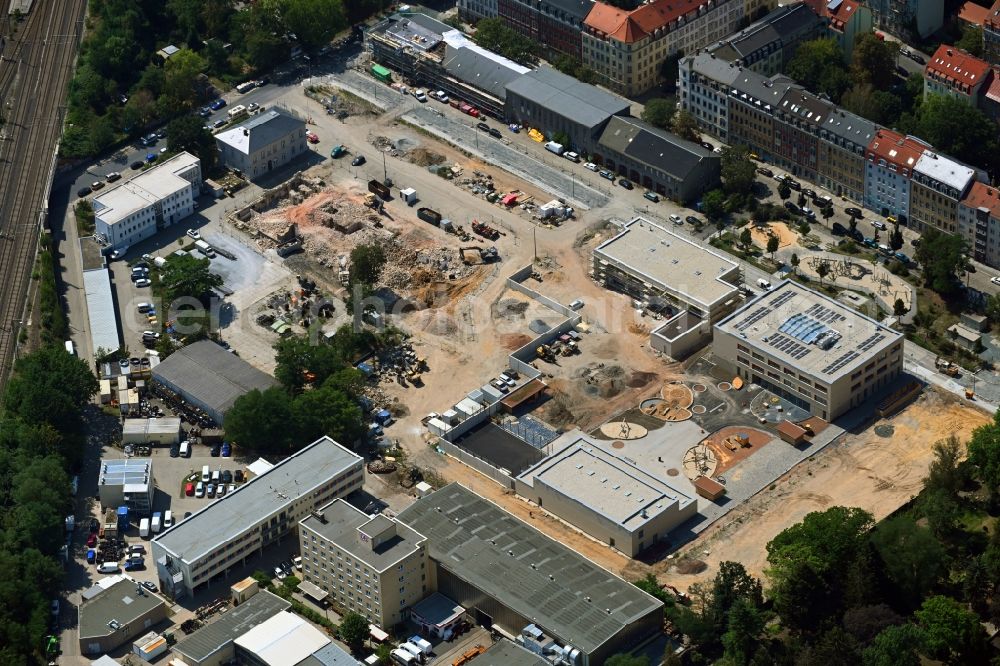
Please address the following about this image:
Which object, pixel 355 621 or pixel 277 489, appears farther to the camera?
pixel 277 489

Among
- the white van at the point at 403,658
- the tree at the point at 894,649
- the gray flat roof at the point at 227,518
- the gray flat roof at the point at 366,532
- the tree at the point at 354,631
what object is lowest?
the white van at the point at 403,658

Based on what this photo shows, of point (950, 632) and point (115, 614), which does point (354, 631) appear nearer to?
point (115, 614)

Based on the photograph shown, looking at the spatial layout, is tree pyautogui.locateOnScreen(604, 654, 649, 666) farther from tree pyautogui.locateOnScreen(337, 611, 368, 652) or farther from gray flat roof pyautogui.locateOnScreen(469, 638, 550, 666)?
tree pyautogui.locateOnScreen(337, 611, 368, 652)

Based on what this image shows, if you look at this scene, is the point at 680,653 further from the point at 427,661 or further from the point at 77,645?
the point at 77,645

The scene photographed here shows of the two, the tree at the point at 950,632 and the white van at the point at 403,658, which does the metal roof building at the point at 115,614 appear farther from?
the tree at the point at 950,632

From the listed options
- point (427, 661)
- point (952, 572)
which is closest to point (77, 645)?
point (427, 661)

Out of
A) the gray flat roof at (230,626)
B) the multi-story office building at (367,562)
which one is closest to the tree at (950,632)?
the multi-story office building at (367,562)
